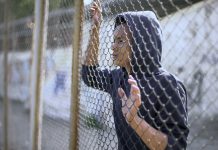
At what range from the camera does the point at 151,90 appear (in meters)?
2.21

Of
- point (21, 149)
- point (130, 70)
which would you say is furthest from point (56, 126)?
point (21, 149)

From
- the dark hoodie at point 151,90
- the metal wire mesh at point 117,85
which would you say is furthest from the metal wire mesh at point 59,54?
the dark hoodie at point 151,90

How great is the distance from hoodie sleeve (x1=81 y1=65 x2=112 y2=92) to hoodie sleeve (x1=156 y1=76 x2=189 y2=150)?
28.4 inches

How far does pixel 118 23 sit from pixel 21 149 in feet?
15.0

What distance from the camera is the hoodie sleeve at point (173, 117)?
2.01 m

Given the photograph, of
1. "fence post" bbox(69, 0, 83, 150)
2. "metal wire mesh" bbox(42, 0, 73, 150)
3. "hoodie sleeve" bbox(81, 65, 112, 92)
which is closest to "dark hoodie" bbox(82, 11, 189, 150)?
"hoodie sleeve" bbox(81, 65, 112, 92)

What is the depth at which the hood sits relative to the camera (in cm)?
228

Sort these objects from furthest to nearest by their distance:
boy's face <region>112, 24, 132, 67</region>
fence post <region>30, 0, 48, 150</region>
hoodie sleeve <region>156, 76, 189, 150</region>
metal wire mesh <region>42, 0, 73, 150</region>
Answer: fence post <region>30, 0, 48, 150</region> < metal wire mesh <region>42, 0, 73, 150</region> < boy's face <region>112, 24, 132, 67</region> < hoodie sleeve <region>156, 76, 189, 150</region>

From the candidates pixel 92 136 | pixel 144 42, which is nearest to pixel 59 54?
pixel 92 136

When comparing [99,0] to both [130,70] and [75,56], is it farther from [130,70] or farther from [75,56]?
[130,70]

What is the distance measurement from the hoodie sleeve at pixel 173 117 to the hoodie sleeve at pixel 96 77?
2.37ft

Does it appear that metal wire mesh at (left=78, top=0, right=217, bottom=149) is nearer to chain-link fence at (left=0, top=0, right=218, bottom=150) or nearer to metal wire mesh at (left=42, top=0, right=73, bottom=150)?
chain-link fence at (left=0, top=0, right=218, bottom=150)

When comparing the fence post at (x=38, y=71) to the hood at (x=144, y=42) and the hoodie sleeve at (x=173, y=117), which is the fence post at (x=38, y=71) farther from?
the hoodie sleeve at (x=173, y=117)

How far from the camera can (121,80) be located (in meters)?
2.62
